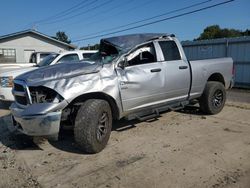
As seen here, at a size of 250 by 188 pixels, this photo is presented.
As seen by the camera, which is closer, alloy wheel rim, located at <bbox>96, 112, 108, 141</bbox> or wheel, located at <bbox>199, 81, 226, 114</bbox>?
alloy wheel rim, located at <bbox>96, 112, 108, 141</bbox>

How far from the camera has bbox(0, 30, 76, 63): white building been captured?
88.2 feet

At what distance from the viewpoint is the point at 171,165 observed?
4.44 meters

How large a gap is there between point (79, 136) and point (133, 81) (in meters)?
1.50

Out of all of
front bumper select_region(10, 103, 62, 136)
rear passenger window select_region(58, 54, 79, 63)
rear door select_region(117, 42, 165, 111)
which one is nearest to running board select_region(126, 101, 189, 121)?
rear door select_region(117, 42, 165, 111)

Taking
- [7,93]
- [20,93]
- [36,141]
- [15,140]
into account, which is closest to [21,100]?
[20,93]

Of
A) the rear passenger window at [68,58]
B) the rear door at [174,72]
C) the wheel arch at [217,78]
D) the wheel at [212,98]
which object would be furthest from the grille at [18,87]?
the wheel arch at [217,78]

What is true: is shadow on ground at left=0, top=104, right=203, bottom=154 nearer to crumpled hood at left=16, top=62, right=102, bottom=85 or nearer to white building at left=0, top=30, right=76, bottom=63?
crumpled hood at left=16, top=62, right=102, bottom=85

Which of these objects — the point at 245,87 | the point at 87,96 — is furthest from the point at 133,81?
the point at 245,87

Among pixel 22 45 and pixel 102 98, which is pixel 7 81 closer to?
pixel 102 98

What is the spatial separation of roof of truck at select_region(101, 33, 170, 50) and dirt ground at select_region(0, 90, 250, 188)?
181 cm

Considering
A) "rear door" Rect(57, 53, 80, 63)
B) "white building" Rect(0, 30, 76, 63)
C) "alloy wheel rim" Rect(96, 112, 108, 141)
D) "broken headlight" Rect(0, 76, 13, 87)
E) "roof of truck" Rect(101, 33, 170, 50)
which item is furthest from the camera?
"white building" Rect(0, 30, 76, 63)

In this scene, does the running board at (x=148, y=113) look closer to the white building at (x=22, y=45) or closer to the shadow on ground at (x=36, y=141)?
the shadow on ground at (x=36, y=141)

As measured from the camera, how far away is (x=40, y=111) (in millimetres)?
4441

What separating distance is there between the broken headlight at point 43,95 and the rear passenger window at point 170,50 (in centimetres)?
278
